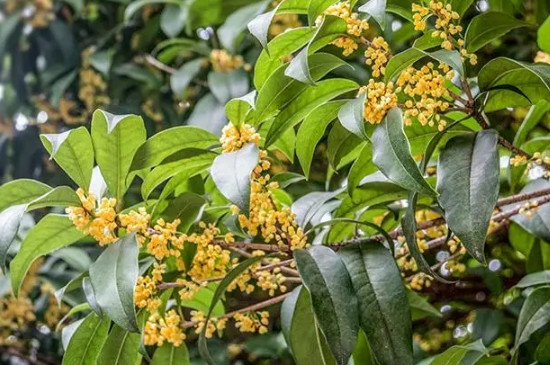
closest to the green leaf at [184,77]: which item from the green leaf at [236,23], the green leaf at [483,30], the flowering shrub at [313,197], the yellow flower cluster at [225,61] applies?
the yellow flower cluster at [225,61]

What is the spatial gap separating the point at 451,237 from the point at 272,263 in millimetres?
207

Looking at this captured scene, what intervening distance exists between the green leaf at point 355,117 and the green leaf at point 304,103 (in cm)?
8

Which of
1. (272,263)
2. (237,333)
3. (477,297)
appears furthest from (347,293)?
(237,333)

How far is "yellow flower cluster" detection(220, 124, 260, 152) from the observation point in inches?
29.3

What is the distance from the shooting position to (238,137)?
0.75 m

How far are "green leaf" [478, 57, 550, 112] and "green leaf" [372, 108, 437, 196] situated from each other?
109 mm

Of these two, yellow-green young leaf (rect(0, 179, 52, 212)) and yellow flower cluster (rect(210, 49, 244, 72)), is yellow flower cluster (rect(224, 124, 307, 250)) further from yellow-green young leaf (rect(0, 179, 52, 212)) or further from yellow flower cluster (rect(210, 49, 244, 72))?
yellow flower cluster (rect(210, 49, 244, 72))

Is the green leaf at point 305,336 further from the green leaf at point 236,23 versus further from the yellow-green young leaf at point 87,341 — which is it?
the green leaf at point 236,23

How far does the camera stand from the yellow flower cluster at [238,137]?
29.3 inches

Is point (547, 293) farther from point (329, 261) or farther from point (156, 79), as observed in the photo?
point (156, 79)

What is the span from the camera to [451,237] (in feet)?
2.83

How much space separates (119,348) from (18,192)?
0.65 ft

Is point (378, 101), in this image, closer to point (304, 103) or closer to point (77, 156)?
point (304, 103)

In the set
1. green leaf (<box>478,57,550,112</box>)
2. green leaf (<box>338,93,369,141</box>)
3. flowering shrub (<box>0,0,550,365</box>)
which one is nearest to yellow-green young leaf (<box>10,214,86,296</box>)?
flowering shrub (<box>0,0,550,365</box>)
